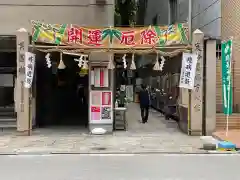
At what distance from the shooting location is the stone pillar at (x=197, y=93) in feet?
53.1

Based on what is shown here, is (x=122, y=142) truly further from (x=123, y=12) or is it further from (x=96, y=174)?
(x=123, y=12)

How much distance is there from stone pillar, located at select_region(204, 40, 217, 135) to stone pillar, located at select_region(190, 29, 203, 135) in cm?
23

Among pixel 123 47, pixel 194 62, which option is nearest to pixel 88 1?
pixel 123 47

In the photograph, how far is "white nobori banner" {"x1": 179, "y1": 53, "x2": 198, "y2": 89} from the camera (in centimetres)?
1593

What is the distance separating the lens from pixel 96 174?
9258 millimetres

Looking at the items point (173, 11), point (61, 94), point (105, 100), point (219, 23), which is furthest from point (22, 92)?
point (173, 11)

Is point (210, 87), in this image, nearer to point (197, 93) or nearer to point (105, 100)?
point (197, 93)

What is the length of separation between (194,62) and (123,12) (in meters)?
12.5

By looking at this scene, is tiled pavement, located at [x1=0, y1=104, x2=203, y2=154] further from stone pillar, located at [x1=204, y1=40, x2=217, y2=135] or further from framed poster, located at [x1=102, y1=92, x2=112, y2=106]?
framed poster, located at [x1=102, y1=92, x2=112, y2=106]

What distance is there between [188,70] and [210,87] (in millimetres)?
1085

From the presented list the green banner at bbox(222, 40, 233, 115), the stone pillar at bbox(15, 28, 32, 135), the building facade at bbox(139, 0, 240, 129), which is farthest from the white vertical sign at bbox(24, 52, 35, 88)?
the green banner at bbox(222, 40, 233, 115)

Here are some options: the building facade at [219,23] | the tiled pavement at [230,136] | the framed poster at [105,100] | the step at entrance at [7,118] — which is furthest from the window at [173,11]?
the tiled pavement at [230,136]

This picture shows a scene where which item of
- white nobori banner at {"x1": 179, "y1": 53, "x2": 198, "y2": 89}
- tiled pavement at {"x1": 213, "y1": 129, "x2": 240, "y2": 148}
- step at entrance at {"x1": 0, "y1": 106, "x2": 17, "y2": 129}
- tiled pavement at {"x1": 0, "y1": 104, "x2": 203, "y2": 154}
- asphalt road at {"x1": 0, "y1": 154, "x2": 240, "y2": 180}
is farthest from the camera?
step at entrance at {"x1": 0, "y1": 106, "x2": 17, "y2": 129}

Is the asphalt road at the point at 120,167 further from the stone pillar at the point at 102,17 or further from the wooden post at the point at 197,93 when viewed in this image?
the stone pillar at the point at 102,17
